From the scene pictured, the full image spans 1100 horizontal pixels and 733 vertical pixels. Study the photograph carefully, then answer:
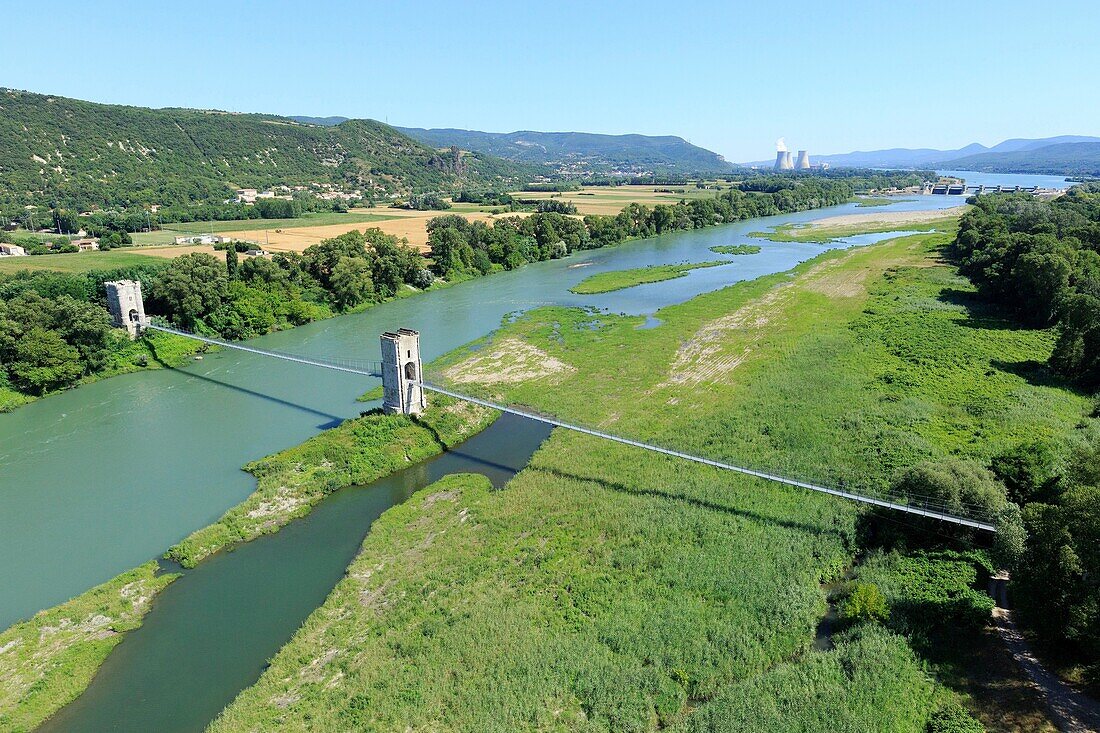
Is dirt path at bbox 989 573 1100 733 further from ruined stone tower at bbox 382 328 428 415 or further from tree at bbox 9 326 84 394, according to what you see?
tree at bbox 9 326 84 394

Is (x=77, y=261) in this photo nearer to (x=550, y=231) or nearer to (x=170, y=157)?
(x=550, y=231)

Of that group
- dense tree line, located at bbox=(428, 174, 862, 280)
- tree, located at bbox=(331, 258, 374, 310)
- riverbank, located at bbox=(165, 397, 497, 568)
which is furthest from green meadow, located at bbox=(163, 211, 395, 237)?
riverbank, located at bbox=(165, 397, 497, 568)

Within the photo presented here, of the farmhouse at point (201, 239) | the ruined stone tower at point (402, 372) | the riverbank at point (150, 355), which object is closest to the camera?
the ruined stone tower at point (402, 372)

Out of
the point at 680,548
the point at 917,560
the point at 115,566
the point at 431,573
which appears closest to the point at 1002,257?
the point at 917,560

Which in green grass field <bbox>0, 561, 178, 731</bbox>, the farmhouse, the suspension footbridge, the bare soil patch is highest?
the farmhouse

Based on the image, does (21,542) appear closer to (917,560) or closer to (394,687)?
(394,687)

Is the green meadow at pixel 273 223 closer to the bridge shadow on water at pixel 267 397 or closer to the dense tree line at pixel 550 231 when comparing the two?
the dense tree line at pixel 550 231

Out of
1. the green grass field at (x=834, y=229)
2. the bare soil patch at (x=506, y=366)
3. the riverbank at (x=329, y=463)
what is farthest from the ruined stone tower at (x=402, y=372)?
the green grass field at (x=834, y=229)

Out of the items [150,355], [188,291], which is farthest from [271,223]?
[150,355]
